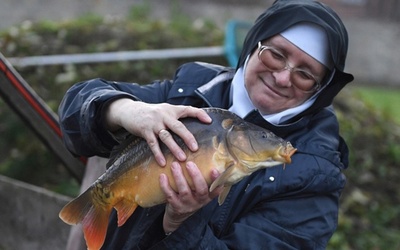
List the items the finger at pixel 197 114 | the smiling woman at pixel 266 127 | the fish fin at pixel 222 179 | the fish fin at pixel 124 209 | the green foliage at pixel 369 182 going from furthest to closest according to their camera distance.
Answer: the green foliage at pixel 369 182 → the smiling woman at pixel 266 127 → the fish fin at pixel 124 209 → the finger at pixel 197 114 → the fish fin at pixel 222 179

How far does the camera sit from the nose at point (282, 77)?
2.38m

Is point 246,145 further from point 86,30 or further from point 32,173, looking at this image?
point 86,30

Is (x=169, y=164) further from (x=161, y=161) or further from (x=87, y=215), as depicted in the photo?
(x=87, y=215)

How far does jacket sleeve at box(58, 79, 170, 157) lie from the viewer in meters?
2.32

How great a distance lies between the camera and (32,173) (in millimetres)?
5172

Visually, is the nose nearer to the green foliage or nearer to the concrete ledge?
the concrete ledge

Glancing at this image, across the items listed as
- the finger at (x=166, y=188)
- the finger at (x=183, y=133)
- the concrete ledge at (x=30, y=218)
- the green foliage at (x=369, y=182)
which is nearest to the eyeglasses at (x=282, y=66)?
the finger at (x=183, y=133)

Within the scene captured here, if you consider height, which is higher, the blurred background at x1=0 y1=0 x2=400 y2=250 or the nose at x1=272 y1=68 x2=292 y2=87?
the nose at x1=272 y1=68 x2=292 y2=87

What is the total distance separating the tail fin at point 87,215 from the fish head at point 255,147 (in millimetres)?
495

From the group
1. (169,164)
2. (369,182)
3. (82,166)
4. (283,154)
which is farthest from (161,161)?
(369,182)

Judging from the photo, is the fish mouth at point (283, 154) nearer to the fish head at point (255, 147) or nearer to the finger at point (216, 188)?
the fish head at point (255, 147)

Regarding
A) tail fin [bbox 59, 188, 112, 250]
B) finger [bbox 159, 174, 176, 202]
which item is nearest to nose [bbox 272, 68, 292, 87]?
finger [bbox 159, 174, 176, 202]

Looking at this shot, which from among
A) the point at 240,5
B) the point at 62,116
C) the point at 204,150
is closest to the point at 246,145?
the point at 204,150

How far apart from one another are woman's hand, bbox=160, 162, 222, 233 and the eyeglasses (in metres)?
0.56
